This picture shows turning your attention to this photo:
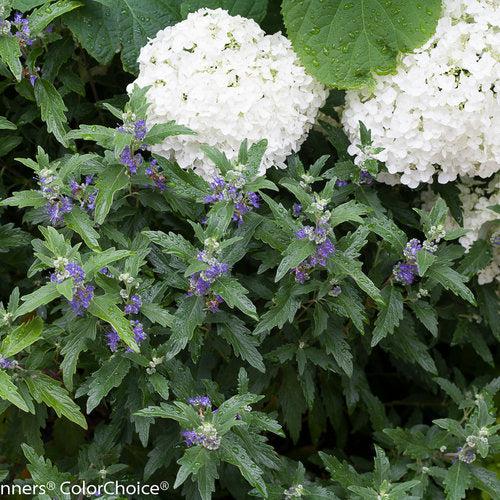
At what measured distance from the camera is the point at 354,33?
7.72 feet

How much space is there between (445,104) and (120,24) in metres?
1.12

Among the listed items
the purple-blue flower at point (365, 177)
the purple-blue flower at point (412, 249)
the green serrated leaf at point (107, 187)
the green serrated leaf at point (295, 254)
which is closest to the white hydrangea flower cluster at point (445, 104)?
the purple-blue flower at point (365, 177)

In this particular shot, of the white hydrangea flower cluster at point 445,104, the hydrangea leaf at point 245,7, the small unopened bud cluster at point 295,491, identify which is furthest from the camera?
the hydrangea leaf at point 245,7

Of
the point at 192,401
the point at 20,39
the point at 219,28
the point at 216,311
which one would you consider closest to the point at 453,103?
the point at 219,28

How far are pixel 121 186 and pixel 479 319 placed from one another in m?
1.46

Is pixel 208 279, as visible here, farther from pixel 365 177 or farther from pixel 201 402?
pixel 365 177

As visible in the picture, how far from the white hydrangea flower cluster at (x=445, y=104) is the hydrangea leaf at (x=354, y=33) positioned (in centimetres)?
6

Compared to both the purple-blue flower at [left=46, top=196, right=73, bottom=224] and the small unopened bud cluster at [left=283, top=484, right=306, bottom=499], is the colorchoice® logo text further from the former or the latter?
the purple-blue flower at [left=46, top=196, right=73, bottom=224]

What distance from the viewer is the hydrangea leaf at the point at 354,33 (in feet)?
7.55

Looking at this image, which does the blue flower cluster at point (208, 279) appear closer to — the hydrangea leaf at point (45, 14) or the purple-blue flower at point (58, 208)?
A: the purple-blue flower at point (58, 208)

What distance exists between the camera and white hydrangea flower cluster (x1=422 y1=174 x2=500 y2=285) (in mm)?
2508

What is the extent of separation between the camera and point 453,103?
221cm

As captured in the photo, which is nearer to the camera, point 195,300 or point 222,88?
point 195,300

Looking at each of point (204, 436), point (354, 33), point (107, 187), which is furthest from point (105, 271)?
point (354, 33)
